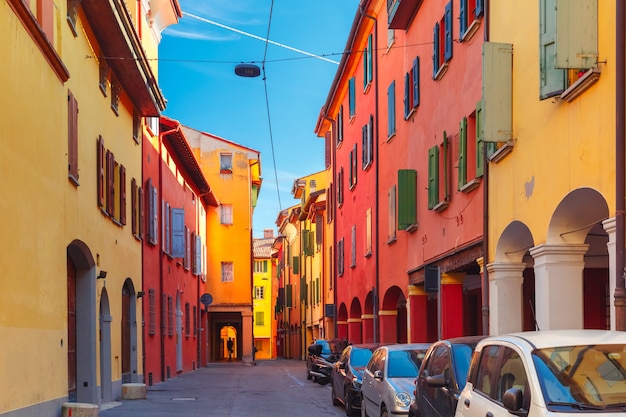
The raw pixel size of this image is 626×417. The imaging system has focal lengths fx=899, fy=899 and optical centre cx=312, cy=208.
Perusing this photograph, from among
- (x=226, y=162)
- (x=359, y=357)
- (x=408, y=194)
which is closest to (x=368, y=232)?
(x=408, y=194)

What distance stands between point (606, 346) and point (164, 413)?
1315 cm

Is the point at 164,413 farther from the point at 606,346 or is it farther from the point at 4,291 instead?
the point at 606,346

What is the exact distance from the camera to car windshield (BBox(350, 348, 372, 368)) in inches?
741

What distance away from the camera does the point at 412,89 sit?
22375 millimetres

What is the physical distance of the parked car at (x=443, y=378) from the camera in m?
9.93

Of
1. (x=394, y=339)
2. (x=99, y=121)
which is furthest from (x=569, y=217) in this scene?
(x=394, y=339)

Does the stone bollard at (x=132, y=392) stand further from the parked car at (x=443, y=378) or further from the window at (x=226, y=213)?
the window at (x=226, y=213)

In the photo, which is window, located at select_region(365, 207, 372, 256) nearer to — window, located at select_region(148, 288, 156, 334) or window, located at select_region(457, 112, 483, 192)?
window, located at select_region(148, 288, 156, 334)

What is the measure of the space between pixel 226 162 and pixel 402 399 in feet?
138

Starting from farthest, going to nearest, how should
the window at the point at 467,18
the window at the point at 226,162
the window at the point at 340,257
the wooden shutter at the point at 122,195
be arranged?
the window at the point at 226,162, the window at the point at 340,257, the wooden shutter at the point at 122,195, the window at the point at 467,18

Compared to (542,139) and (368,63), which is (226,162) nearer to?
(368,63)

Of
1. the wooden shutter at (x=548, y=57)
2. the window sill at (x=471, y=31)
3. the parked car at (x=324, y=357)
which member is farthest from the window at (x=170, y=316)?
the wooden shutter at (x=548, y=57)

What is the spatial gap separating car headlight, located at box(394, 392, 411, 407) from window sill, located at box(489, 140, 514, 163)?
431 centimetres

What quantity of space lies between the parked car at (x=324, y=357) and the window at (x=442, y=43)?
1229 centimetres
